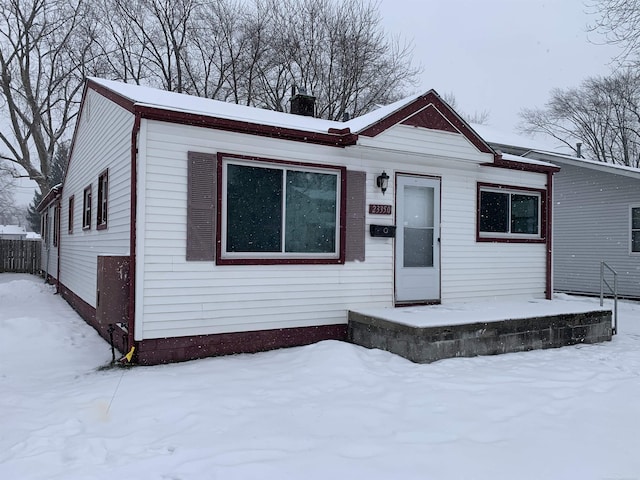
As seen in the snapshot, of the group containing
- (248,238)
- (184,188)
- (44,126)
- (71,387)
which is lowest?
(71,387)

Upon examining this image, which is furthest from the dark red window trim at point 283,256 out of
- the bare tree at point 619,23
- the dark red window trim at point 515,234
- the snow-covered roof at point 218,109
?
the bare tree at point 619,23

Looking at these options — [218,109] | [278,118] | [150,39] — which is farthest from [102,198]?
[150,39]

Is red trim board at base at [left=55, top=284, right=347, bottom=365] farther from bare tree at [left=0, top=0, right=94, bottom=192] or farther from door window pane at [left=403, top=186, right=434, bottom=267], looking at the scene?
bare tree at [left=0, top=0, right=94, bottom=192]

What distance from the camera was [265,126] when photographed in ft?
19.4

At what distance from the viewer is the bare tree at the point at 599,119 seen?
1152 inches

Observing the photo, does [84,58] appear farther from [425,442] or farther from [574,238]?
[425,442]

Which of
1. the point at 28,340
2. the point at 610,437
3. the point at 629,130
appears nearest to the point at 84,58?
the point at 28,340

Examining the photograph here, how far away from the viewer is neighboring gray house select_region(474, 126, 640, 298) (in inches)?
476

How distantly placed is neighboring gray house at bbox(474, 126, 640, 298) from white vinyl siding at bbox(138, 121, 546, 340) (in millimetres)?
5307

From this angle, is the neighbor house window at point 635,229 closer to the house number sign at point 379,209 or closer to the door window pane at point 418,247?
the door window pane at point 418,247

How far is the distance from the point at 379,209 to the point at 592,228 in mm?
9016

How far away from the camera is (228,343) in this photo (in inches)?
227

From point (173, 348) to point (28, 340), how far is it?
2.35m

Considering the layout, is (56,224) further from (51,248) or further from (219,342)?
(219,342)
